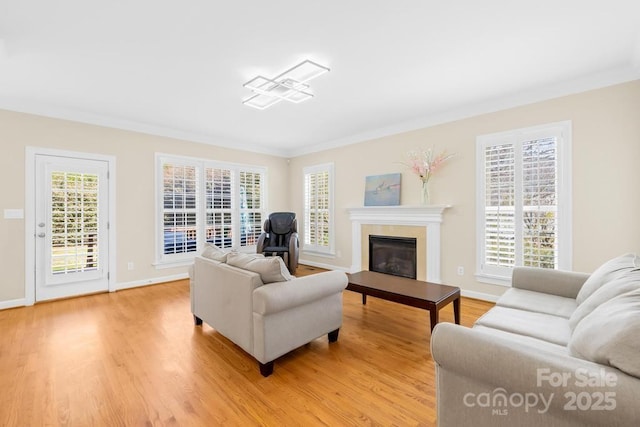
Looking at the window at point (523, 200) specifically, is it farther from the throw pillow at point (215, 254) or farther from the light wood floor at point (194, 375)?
the throw pillow at point (215, 254)

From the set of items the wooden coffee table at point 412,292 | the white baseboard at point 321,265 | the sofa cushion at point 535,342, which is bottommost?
the white baseboard at point 321,265

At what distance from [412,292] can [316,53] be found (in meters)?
2.32

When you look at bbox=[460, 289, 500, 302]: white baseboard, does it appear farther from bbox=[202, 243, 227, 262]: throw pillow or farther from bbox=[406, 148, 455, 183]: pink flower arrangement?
bbox=[202, 243, 227, 262]: throw pillow

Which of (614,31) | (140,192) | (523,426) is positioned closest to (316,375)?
(523,426)

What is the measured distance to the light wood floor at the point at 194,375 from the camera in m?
1.71

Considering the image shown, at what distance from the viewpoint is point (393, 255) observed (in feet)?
15.5

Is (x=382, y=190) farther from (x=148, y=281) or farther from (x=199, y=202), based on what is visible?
(x=148, y=281)

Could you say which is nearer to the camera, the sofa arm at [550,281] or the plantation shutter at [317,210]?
the sofa arm at [550,281]

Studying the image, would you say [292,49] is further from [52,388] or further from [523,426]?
[52,388]

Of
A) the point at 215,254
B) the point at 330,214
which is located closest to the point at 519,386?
the point at 215,254

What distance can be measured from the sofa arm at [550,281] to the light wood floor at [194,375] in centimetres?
80

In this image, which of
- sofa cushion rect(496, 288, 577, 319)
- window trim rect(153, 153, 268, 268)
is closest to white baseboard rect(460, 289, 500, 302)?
sofa cushion rect(496, 288, 577, 319)

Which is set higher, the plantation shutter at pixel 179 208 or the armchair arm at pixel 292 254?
the plantation shutter at pixel 179 208

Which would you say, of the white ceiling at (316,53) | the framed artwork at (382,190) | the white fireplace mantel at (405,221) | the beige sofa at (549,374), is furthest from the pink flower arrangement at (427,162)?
the beige sofa at (549,374)
